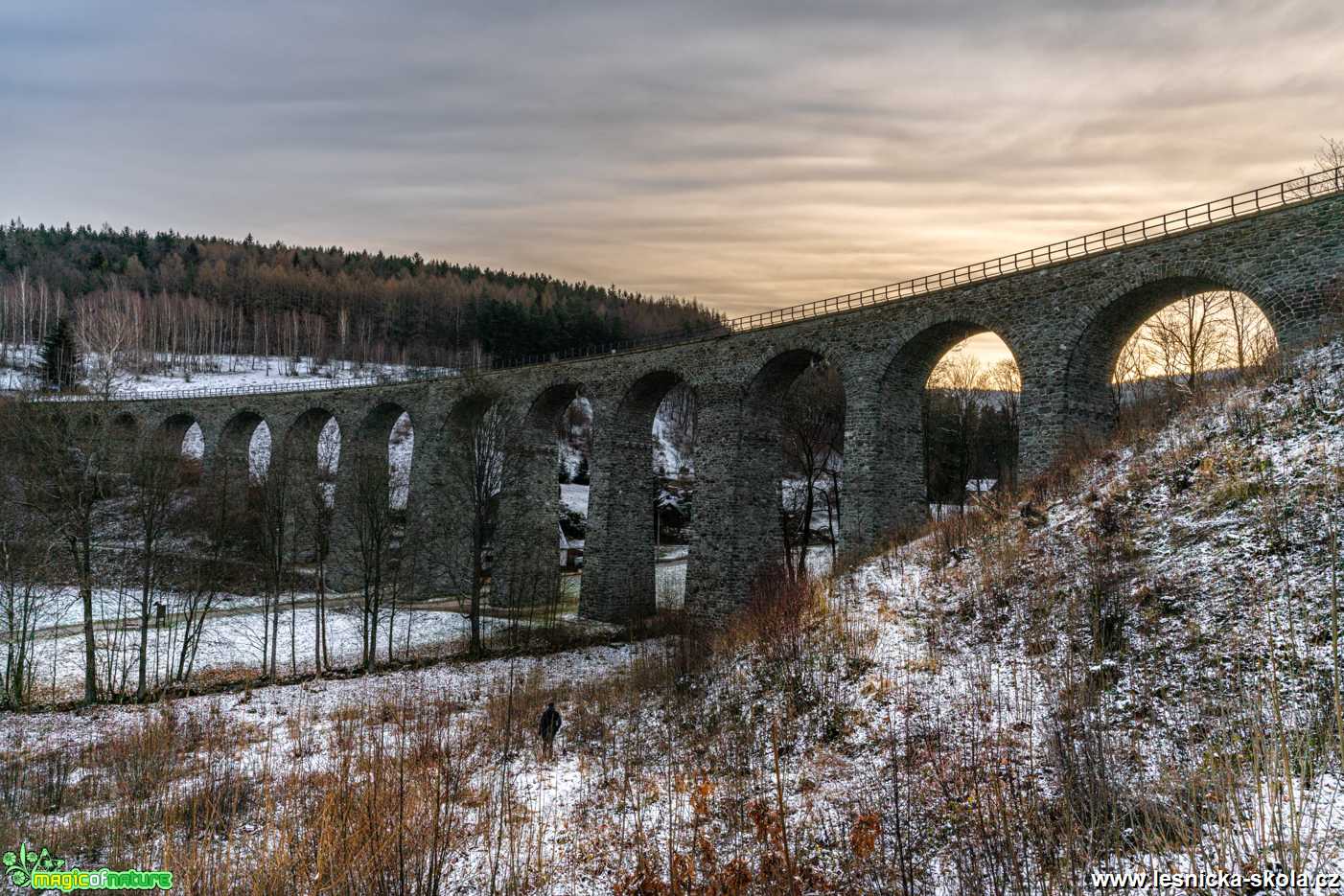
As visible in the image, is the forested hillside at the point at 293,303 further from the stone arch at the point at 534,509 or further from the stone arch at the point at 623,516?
the stone arch at the point at 623,516

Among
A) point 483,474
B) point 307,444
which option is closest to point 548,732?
point 483,474

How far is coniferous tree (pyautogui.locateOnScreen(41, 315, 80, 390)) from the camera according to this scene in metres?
68.1

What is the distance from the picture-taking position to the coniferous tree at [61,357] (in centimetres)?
6812

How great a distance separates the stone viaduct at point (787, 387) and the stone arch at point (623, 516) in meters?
0.07

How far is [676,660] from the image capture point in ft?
52.0

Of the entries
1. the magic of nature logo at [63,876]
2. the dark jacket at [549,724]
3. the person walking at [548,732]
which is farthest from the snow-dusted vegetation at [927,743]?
the dark jacket at [549,724]

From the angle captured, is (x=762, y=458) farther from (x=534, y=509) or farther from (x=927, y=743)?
(x=927, y=743)

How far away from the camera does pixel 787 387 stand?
29.2 metres

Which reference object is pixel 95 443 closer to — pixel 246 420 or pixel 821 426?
pixel 821 426

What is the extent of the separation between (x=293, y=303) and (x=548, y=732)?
112m

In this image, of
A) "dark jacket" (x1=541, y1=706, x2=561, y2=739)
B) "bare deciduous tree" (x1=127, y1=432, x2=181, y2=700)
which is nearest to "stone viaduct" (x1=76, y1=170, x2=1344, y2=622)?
"bare deciduous tree" (x1=127, y1=432, x2=181, y2=700)

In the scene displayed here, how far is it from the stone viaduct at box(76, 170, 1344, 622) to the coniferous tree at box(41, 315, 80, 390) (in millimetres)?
39752

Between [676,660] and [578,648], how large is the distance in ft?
39.3

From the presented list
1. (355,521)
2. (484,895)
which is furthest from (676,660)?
(355,521)
